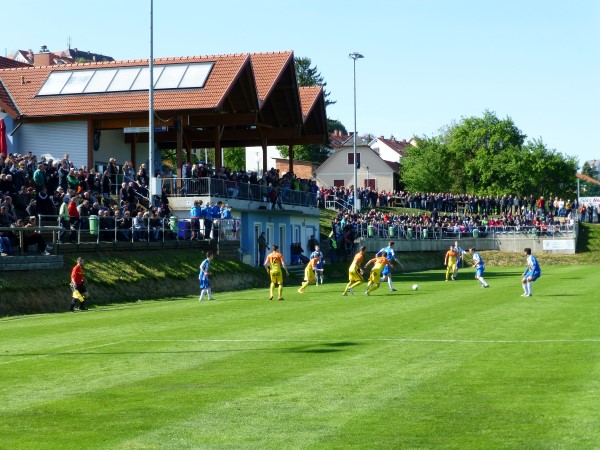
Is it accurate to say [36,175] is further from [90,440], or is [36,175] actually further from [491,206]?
[491,206]

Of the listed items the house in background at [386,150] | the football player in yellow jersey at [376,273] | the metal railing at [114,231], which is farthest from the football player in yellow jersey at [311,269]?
the house in background at [386,150]

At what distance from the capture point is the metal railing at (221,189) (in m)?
48.0

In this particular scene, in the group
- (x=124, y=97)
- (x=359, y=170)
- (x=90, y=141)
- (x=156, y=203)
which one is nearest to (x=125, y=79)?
(x=124, y=97)

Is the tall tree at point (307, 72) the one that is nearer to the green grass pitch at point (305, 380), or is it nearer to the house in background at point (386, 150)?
the house in background at point (386, 150)

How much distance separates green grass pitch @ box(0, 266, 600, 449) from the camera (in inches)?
434

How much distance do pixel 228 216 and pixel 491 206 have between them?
45.3 metres

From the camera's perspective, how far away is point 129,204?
135 feet

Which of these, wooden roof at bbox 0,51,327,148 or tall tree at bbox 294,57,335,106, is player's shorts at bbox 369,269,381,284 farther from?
tall tree at bbox 294,57,335,106

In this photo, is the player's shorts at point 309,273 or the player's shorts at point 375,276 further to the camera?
the player's shorts at point 309,273

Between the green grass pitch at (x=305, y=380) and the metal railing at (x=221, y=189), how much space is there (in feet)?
69.1

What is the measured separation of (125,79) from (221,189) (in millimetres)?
8108

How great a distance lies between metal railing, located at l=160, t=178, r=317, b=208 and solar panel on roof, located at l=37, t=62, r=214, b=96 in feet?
16.7

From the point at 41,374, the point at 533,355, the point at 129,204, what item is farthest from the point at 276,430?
the point at 129,204

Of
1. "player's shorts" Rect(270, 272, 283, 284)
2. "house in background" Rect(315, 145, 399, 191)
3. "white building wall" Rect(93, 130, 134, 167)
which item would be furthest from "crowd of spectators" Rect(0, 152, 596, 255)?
"house in background" Rect(315, 145, 399, 191)
